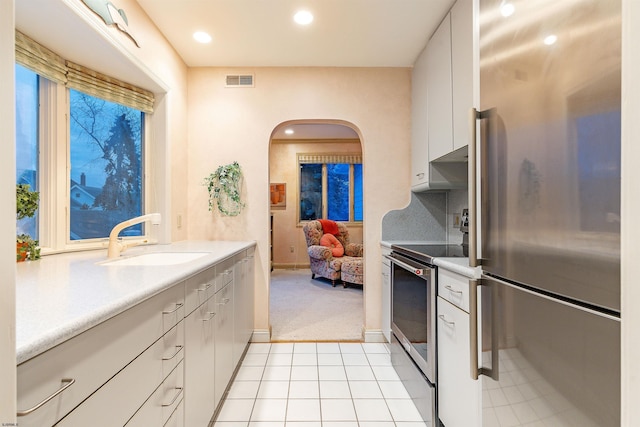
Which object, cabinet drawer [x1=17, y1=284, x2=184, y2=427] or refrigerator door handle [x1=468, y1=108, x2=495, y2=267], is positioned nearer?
cabinet drawer [x1=17, y1=284, x2=184, y2=427]

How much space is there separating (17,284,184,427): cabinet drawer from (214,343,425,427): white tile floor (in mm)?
1107

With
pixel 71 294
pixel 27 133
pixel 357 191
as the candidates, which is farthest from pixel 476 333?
pixel 357 191

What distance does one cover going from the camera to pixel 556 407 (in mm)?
780

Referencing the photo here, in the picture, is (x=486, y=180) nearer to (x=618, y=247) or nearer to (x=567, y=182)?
(x=567, y=182)

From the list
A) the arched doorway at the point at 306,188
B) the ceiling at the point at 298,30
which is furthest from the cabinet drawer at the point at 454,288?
the arched doorway at the point at 306,188

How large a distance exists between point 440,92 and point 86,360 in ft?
7.85

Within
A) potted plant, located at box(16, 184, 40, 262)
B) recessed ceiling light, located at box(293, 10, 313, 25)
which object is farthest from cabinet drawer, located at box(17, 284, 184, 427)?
recessed ceiling light, located at box(293, 10, 313, 25)

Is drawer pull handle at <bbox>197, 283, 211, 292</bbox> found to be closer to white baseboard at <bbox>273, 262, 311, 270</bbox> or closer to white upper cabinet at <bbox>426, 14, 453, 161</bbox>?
white upper cabinet at <bbox>426, 14, 453, 161</bbox>

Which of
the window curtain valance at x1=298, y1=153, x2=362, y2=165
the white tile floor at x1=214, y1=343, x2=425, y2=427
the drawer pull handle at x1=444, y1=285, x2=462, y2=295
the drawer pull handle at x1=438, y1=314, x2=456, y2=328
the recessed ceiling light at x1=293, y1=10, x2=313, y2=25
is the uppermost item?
the recessed ceiling light at x1=293, y1=10, x2=313, y2=25

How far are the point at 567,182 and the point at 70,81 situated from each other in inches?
102

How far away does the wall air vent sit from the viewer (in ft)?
9.62

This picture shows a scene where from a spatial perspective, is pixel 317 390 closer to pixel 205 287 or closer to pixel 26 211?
pixel 205 287

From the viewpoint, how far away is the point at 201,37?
2.46 m

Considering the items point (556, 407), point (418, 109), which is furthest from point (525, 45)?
point (418, 109)
